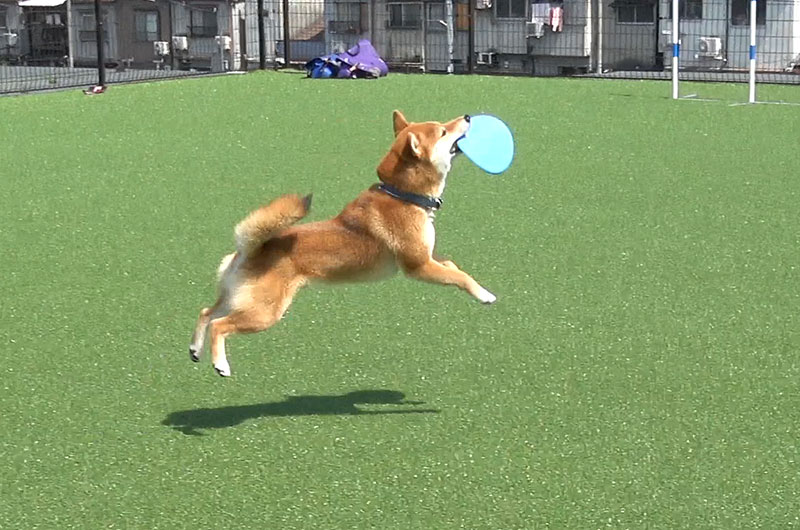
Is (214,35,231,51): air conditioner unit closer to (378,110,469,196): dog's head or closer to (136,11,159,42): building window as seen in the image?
(136,11,159,42): building window

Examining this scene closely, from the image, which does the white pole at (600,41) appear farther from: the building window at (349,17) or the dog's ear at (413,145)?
the dog's ear at (413,145)

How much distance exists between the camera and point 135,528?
3273 mm

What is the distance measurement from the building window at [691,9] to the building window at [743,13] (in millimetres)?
600

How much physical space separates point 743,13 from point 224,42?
8715 mm

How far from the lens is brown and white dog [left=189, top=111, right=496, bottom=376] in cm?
398

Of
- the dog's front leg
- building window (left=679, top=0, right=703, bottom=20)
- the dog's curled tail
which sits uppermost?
building window (left=679, top=0, right=703, bottom=20)

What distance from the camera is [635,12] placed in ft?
67.3

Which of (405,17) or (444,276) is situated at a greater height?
(405,17)

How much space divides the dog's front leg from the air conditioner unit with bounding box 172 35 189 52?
20.3 meters

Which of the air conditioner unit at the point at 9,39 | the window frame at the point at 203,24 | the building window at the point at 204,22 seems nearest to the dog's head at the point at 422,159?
the window frame at the point at 203,24

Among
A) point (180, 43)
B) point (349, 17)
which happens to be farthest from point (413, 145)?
point (180, 43)

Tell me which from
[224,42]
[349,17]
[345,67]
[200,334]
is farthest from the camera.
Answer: [349,17]

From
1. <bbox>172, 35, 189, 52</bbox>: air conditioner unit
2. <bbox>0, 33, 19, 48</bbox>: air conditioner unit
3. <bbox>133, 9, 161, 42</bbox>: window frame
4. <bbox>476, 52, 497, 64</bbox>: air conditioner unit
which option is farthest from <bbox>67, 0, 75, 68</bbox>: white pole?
<bbox>476, 52, 497, 64</bbox>: air conditioner unit

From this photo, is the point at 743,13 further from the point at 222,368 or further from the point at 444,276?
the point at 222,368
